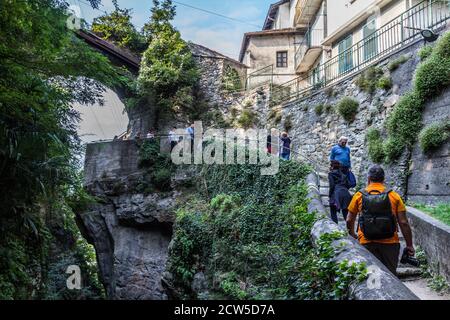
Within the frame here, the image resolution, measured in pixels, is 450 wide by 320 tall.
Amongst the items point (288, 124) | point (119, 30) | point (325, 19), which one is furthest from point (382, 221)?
point (119, 30)

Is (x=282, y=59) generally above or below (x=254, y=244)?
above

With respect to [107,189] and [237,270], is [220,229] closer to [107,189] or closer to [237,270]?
[237,270]

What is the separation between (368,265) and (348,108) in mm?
10225

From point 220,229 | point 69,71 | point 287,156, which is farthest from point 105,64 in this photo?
point 287,156

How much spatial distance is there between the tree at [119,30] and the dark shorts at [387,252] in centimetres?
2116

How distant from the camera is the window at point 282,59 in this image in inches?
1071

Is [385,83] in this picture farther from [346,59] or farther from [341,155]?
[346,59]

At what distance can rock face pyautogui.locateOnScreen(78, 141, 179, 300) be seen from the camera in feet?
45.8

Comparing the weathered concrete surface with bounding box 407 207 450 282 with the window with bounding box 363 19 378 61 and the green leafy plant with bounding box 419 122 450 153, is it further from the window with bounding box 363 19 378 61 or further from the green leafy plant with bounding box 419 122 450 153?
the window with bounding box 363 19 378 61

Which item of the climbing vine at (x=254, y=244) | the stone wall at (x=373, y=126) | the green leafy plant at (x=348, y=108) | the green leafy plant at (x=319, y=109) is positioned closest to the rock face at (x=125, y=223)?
the climbing vine at (x=254, y=244)

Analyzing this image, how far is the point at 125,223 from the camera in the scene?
1490 centimetres

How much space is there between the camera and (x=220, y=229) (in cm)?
919

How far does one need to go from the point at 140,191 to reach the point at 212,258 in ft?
23.4

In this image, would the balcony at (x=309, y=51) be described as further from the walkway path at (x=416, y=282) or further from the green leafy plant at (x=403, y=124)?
the walkway path at (x=416, y=282)
